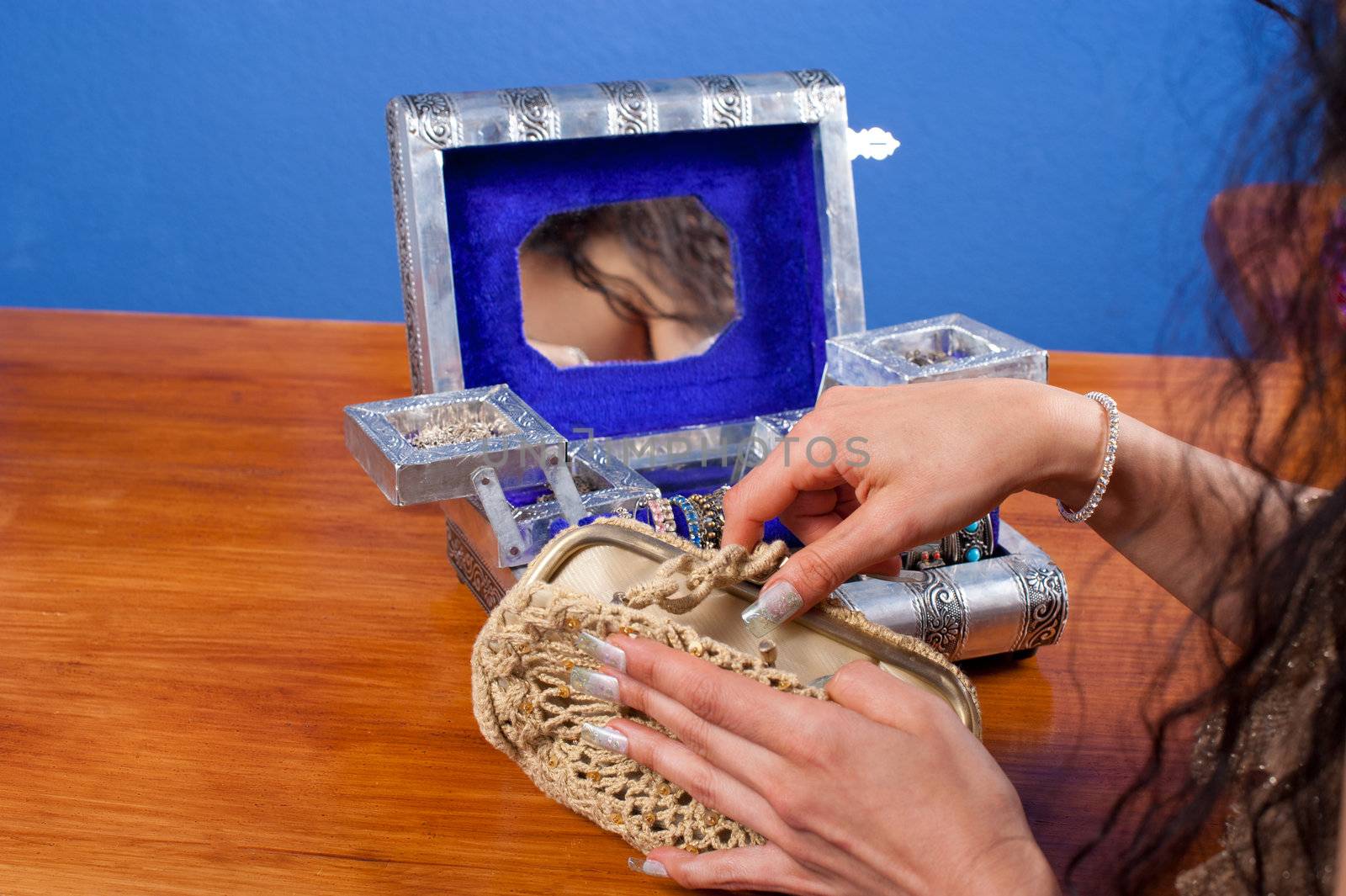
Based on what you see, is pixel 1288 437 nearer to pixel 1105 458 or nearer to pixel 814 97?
pixel 1105 458

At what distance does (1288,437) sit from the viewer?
63 cm

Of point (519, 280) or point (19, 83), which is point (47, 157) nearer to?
point (19, 83)

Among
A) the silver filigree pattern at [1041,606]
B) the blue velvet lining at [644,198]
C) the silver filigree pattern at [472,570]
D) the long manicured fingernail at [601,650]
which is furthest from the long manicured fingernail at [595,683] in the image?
the blue velvet lining at [644,198]

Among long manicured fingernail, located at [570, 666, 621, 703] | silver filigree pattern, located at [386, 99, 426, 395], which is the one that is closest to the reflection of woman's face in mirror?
silver filigree pattern, located at [386, 99, 426, 395]

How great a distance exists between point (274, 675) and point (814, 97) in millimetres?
736

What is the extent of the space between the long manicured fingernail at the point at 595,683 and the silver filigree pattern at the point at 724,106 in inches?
25.1

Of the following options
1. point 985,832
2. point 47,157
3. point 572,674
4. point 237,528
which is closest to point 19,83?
point 47,157

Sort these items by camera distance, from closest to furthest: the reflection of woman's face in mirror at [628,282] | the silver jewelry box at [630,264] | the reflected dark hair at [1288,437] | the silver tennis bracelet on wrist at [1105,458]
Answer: the reflected dark hair at [1288,437]
the silver tennis bracelet on wrist at [1105,458]
the silver jewelry box at [630,264]
the reflection of woman's face in mirror at [628,282]

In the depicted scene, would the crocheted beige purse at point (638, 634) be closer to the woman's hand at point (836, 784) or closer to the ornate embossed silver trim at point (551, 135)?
the woman's hand at point (836, 784)

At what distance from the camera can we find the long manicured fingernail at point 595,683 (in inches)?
29.1

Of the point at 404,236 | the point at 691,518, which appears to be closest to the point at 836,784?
the point at 691,518

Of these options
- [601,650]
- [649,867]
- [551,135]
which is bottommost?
[649,867]

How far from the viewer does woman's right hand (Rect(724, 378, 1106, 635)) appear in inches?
29.8

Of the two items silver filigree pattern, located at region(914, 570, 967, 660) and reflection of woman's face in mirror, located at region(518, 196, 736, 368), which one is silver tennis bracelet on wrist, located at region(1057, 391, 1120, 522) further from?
reflection of woman's face in mirror, located at region(518, 196, 736, 368)
